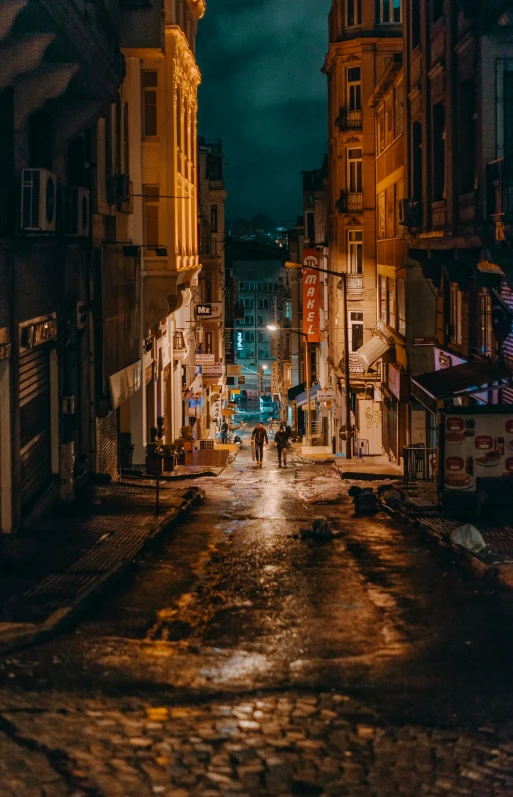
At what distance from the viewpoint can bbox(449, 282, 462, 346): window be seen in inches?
1011

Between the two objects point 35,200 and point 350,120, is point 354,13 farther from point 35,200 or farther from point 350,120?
point 35,200

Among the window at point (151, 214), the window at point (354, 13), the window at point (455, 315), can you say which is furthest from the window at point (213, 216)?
the window at point (455, 315)

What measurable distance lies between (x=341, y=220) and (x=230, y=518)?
26921 millimetres

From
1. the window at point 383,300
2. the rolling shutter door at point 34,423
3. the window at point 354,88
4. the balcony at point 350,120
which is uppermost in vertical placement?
the window at point 354,88

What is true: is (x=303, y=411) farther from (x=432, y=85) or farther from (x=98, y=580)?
(x=98, y=580)

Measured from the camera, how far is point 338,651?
10102mm

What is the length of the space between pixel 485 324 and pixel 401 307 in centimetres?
1129

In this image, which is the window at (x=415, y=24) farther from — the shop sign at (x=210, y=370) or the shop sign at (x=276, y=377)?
the shop sign at (x=276, y=377)

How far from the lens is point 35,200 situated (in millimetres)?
14648

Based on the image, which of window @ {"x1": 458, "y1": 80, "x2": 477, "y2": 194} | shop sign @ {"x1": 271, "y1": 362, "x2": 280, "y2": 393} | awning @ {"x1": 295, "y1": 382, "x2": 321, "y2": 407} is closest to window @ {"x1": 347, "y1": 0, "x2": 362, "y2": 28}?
awning @ {"x1": 295, "y1": 382, "x2": 321, "y2": 407}

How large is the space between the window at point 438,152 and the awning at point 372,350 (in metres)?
10.9

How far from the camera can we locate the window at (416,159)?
27.8m

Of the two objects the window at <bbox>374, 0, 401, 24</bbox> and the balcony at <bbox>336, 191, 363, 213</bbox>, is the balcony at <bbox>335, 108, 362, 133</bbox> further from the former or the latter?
the window at <bbox>374, 0, 401, 24</bbox>

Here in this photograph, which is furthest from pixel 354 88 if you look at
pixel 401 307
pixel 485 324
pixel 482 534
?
pixel 482 534
